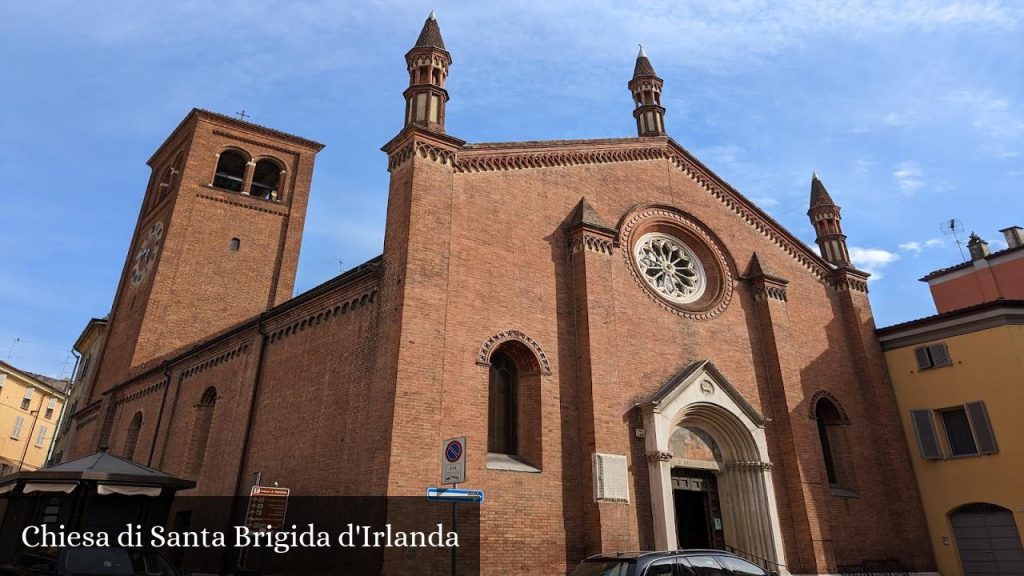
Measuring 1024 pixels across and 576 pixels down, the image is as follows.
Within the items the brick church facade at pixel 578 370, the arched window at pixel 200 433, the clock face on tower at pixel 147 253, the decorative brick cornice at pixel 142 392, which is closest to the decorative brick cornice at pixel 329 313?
the brick church facade at pixel 578 370

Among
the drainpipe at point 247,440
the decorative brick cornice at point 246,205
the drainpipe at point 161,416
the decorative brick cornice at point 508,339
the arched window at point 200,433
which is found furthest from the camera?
the decorative brick cornice at point 246,205

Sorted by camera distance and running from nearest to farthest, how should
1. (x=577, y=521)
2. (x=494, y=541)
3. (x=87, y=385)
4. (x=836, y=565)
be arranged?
(x=494, y=541)
(x=577, y=521)
(x=836, y=565)
(x=87, y=385)

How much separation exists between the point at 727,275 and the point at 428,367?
1014 centimetres

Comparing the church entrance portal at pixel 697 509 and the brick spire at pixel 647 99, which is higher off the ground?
the brick spire at pixel 647 99

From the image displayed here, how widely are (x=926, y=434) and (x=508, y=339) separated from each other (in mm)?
13001

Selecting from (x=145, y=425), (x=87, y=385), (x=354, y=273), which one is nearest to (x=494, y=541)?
(x=354, y=273)

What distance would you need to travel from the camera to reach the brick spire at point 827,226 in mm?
21203

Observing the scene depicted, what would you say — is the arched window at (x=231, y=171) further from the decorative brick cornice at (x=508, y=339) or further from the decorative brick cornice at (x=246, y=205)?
the decorative brick cornice at (x=508, y=339)

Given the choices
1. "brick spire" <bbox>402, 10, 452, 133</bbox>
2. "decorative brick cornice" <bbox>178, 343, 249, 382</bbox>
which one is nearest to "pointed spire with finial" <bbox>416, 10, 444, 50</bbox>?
"brick spire" <bbox>402, 10, 452, 133</bbox>

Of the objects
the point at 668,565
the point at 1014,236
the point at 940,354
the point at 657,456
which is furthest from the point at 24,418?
the point at 1014,236

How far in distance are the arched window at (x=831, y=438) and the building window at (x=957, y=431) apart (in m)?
2.33

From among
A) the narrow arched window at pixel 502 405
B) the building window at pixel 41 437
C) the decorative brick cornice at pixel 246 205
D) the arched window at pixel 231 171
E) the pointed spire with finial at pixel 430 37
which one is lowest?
the narrow arched window at pixel 502 405

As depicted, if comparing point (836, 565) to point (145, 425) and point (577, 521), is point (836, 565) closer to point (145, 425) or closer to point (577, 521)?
point (577, 521)

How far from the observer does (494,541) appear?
1155 centimetres
